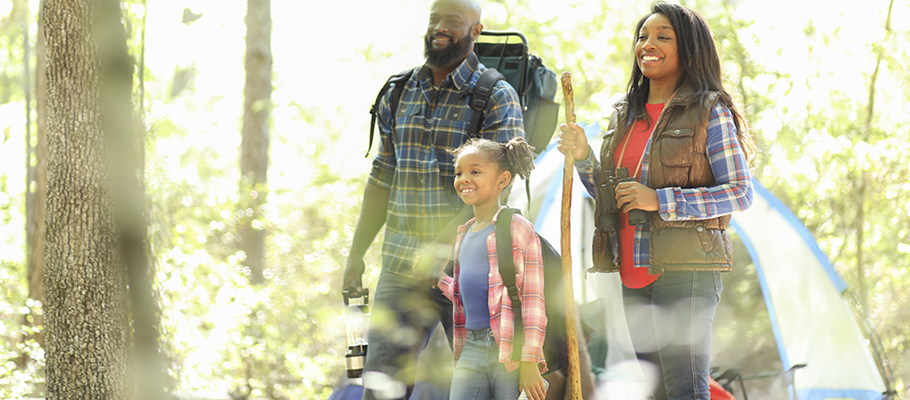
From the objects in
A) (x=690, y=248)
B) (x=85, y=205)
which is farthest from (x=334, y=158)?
(x=690, y=248)

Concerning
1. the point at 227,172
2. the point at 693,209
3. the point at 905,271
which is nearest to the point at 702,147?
the point at 693,209

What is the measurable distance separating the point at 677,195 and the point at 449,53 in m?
1.09

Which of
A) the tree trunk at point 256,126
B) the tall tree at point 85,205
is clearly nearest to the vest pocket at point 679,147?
the tall tree at point 85,205

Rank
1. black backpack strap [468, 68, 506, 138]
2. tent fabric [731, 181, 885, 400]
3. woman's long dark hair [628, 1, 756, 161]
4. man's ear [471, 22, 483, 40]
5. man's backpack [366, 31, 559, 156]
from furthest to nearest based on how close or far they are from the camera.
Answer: tent fabric [731, 181, 885, 400] → man's backpack [366, 31, 559, 156] → man's ear [471, 22, 483, 40] → black backpack strap [468, 68, 506, 138] → woman's long dark hair [628, 1, 756, 161]

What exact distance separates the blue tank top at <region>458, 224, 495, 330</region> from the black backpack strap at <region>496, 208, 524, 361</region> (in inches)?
2.3

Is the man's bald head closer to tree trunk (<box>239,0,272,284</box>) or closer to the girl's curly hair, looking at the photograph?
the girl's curly hair

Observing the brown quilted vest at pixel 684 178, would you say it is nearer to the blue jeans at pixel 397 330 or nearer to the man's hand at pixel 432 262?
the man's hand at pixel 432 262

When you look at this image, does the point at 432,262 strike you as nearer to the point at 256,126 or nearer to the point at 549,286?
the point at 549,286

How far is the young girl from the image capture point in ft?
6.62

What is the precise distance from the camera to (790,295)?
3760 mm

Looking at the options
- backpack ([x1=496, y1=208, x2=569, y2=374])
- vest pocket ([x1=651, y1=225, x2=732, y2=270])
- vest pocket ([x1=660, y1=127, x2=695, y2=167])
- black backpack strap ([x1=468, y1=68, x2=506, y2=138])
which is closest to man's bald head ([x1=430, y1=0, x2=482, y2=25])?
black backpack strap ([x1=468, y1=68, x2=506, y2=138])

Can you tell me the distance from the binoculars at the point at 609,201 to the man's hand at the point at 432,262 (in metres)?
0.55

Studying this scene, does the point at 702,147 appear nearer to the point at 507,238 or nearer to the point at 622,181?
the point at 622,181

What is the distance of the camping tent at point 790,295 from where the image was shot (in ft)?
11.8
